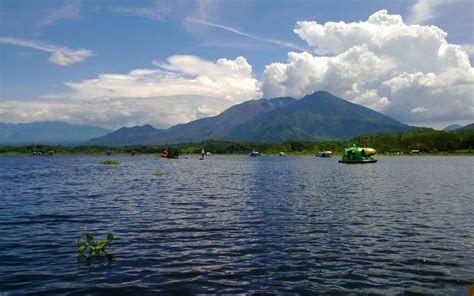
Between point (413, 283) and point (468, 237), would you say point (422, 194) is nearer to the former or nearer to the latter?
point (468, 237)

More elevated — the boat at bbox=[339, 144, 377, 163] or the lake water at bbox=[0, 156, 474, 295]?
the boat at bbox=[339, 144, 377, 163]

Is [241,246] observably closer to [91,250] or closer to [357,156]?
[91,250]

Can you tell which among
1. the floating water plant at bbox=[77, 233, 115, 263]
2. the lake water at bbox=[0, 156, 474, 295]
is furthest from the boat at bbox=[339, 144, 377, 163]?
the floating water plant at bbox=[77, 233, 115, 263]

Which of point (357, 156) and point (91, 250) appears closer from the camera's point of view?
point (91, 250)

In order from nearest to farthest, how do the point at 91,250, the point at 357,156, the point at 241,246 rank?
the point at 91,250, the point at 241,246, the point at 357,156

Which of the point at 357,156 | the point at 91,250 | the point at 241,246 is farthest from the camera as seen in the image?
the point at 357,156

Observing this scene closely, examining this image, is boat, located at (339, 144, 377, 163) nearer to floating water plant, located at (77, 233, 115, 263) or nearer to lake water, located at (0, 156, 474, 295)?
lake water, located at (0, 156, 474, 295)

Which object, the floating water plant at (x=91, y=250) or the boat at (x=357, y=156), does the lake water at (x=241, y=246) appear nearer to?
the floating water plant at (x=91, y=250)

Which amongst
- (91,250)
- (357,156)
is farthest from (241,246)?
(357,156)

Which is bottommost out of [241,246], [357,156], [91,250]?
[241,246]

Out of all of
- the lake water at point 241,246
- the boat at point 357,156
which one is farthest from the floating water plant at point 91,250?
the boat at point 357,156

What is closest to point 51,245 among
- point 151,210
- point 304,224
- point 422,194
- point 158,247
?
point 158,247

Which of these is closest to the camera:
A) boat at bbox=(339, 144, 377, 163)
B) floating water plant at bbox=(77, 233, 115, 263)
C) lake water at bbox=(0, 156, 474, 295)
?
lake water at bbox=(0, 156, 474, 295)

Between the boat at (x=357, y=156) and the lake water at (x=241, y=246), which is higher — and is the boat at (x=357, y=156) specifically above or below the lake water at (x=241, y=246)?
above
